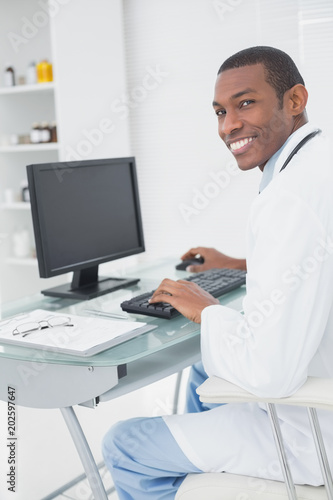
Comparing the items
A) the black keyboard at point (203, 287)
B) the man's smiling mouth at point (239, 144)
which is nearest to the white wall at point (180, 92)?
the black keyboard at point (203, 287)

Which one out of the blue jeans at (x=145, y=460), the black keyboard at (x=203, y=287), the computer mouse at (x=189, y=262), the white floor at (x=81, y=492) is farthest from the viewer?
the computer mouse at (x=189, y=262)

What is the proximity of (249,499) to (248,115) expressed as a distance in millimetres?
863

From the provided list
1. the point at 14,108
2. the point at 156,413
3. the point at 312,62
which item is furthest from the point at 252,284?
the point at 14,108

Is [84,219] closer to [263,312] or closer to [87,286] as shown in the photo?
[87,286]

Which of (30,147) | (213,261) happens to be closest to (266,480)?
(213,261)

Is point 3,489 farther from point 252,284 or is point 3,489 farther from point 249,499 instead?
point 252,284

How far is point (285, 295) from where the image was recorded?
1202mm

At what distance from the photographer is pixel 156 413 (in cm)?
296

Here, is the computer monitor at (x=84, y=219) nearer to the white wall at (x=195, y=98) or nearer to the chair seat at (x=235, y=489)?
the chair seat at (x=235, y=489)

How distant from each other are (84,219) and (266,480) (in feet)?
3.37

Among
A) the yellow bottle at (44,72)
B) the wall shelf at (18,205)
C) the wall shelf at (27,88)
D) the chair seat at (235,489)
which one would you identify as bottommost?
the chair seat at (235,489)

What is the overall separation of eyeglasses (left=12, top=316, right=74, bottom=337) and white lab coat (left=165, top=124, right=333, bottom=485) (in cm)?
41

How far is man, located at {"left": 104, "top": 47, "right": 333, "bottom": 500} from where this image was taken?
121cm

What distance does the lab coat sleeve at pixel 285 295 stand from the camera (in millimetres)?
1201
